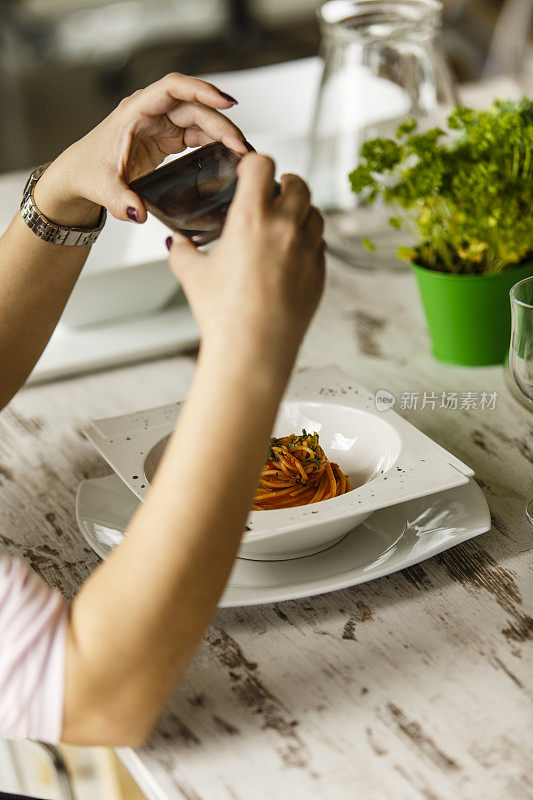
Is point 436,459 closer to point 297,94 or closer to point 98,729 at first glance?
point 98,729

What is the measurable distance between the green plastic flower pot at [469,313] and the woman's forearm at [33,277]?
430mm

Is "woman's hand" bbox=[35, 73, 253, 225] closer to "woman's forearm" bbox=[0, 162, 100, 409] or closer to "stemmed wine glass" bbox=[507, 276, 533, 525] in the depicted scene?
"woman's forearm" bbox=[0, 162, 100, 409]

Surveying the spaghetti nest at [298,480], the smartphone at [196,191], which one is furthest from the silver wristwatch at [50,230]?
the spaghetti nest at [298,480]

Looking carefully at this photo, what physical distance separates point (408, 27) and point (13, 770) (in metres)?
1.24

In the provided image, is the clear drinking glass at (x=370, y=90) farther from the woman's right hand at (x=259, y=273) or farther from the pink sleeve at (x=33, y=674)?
the pink sleeve at (x=33, y=674)

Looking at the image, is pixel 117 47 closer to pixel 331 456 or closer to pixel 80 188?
pixel 80 188

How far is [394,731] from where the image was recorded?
0.67 m

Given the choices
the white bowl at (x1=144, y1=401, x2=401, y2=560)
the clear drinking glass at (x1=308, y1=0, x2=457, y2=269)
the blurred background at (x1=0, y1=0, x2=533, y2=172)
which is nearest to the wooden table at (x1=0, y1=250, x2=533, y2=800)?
the white bowl at (x1=144, y1=401, x2=401, y2=560)

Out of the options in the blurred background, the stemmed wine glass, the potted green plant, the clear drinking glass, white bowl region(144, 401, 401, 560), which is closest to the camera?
white bowl region(144, 401, 401, 560)

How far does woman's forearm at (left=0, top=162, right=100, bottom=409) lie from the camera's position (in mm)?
966

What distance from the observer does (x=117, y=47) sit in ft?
14.1

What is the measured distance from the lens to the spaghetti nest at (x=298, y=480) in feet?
2.84

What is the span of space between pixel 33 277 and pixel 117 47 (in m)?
3.67

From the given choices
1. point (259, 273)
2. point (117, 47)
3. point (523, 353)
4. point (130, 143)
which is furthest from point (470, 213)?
point (117, 47)
